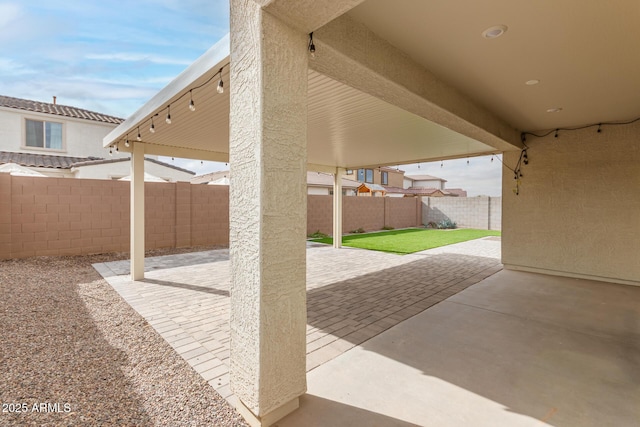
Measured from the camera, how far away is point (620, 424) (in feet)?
6.65

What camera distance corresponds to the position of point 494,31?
2.70 m

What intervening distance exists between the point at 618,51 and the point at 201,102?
461 centimetres

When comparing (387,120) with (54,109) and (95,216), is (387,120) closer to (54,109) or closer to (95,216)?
(95,216)

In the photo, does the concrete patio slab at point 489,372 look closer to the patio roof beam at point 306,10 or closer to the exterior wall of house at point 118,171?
the patio roof beam at point 306,10

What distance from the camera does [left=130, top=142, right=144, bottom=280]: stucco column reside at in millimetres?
5754

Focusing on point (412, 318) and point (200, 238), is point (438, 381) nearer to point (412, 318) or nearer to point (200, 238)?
point (412, 318)

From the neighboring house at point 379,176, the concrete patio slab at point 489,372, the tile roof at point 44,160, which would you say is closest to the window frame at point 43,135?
the tile roof at point 44,160

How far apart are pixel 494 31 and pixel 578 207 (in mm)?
5187

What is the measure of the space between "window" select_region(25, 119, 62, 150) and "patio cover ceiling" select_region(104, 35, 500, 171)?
446 inches

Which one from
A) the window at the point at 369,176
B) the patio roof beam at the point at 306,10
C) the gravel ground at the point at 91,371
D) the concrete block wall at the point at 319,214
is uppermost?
the window at the point at 369,176

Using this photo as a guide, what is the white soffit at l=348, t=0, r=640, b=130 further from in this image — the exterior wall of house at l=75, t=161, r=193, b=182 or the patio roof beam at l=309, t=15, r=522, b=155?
the exterior wall of house at l=75, t=161, r=193, b=182

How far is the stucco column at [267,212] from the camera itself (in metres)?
1.88

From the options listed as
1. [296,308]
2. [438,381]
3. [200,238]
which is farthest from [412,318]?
[200,238]

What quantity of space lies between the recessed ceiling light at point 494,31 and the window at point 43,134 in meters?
17.4
